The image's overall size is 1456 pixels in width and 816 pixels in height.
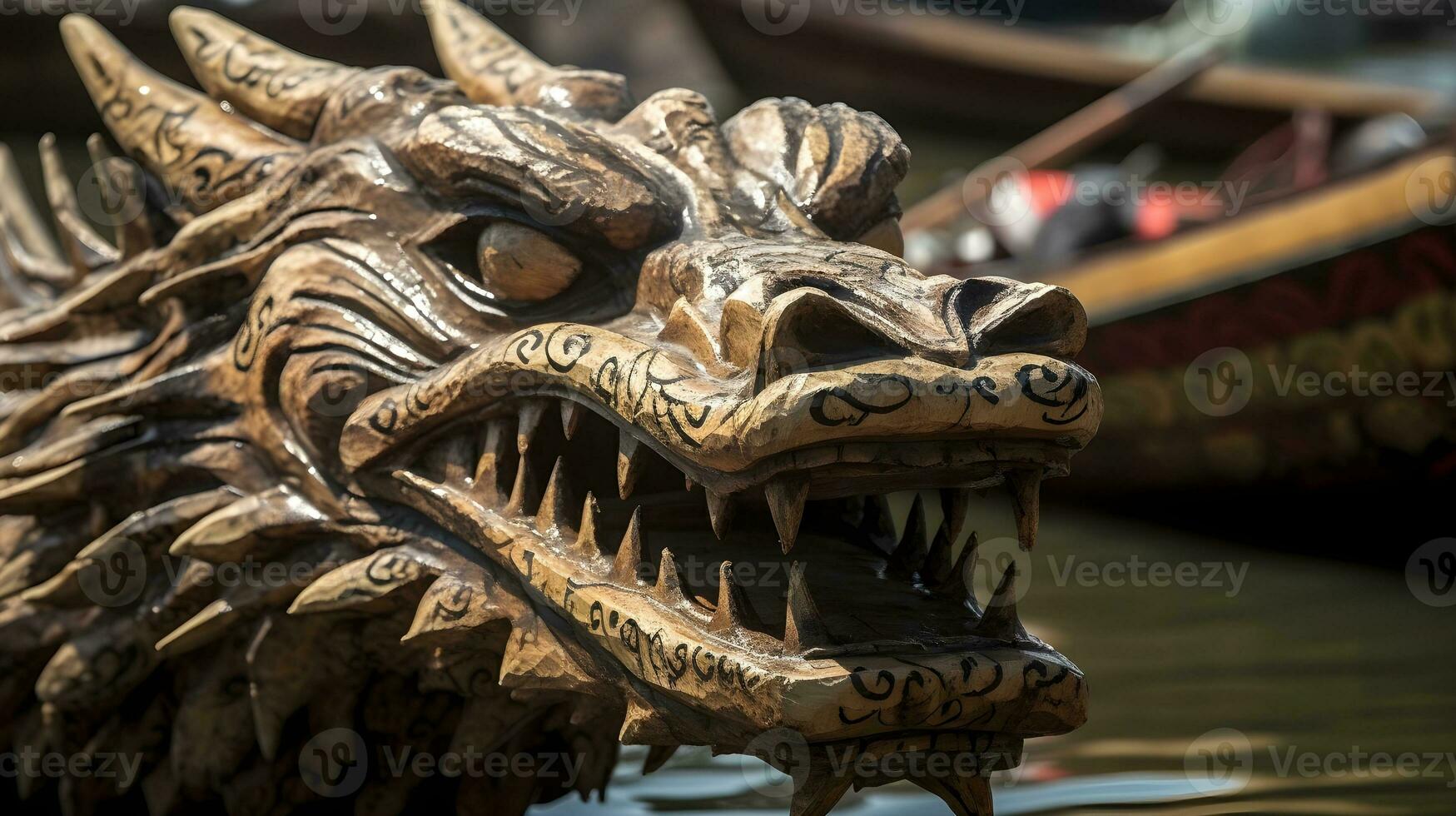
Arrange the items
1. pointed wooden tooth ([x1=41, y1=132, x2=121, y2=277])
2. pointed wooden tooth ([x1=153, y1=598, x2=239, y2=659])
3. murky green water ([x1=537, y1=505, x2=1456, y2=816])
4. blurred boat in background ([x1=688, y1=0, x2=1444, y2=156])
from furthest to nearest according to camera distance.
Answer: blurred boat in background ([x1=688, y1=0, x2=1444, y2=156]), pointed wooden tooth ([x1=41, y1=132, x2=121, y2=277]), murky green water ([x1=537, y1=505, x2=1456, y2=816]), pointed wooden tooth ([x1=153, y1=598, x2=239, y2=659])

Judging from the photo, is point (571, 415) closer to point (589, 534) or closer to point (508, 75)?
point (589, 534)

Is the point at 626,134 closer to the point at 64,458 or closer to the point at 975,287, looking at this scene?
the point at 975,287

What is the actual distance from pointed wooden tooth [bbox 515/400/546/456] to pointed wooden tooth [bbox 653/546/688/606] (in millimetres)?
288

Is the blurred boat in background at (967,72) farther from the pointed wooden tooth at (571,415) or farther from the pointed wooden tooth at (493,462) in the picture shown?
the pointed wooden tooth at (571,415)

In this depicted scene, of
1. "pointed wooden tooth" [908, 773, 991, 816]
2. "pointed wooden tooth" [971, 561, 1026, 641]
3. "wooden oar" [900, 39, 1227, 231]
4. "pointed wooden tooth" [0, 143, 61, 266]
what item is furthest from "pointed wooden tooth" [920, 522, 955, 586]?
"wooden oar" [900, 39, 1227, 231]

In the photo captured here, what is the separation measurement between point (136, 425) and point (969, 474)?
54.1 inches

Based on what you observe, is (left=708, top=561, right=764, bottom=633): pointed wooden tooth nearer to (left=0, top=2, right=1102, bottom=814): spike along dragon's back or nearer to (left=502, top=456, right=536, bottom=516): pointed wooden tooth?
(left=0, top=2, right=1102, bottom=814): spike along dragon's back

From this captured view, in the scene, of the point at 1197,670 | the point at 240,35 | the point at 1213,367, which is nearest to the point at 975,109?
the point at 1213,367

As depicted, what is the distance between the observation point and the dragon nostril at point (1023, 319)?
174cm

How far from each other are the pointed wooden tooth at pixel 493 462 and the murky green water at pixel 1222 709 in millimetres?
1044

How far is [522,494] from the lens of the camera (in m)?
2.04

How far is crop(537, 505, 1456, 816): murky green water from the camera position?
9.27 feet

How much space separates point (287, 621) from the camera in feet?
7.32

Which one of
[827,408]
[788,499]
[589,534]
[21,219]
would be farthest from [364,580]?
[21,219]
